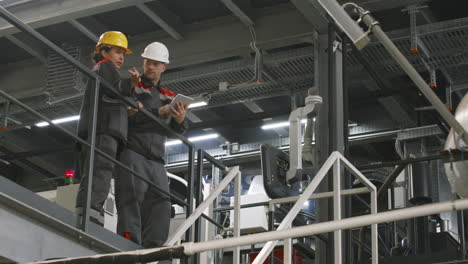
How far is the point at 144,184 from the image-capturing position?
7.86m

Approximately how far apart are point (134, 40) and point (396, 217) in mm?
9578

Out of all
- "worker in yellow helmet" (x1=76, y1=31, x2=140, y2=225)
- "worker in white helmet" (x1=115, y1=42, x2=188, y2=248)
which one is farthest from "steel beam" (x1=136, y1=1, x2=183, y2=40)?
"worker in yellow helmet" (x1=76, y1=31, x2=140, y2=225)

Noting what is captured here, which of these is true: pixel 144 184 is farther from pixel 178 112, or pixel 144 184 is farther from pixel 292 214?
pixel 292 214

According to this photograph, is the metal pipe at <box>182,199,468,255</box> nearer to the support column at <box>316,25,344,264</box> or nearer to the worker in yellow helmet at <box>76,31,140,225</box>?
the worker in yellow helmet at <box>76,31,140,225</box>

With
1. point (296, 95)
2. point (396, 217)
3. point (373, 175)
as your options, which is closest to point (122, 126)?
point (396, 217)

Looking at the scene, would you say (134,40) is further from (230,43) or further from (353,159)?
(353,159)

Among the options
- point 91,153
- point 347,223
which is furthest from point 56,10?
point 347,223

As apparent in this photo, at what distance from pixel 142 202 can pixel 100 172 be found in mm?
713

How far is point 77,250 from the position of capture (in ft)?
22.3

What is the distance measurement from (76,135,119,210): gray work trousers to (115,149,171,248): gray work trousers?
0.26 m

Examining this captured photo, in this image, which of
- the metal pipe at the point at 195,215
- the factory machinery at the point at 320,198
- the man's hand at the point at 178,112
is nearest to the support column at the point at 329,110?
the factory machinery at the point at 320,198

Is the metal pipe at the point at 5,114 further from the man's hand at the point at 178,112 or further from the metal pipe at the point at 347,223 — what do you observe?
the metal pipe at the point at 347,223

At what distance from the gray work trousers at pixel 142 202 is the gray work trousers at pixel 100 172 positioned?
Answer: 0.26 m

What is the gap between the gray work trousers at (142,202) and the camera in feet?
25.1
